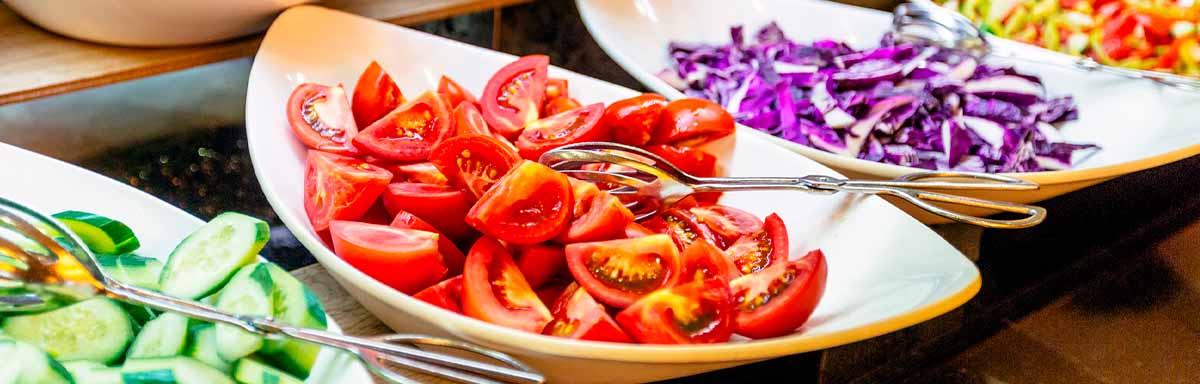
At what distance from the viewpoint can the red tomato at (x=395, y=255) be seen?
0.81 m

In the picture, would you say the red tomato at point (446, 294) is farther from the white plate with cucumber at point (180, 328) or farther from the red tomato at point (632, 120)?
the red tomato at point (632, 120)

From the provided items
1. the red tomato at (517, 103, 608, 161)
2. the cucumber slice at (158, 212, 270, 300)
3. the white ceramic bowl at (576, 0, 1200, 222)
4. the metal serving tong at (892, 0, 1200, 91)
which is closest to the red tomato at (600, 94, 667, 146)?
the red tomato at (517, 103, 608, 161)

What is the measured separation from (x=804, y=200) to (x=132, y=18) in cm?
80

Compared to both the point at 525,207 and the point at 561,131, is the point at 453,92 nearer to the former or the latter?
the point at 561,131

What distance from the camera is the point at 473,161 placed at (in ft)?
3.01

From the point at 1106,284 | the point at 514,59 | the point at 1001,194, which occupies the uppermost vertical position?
the point at 514,59

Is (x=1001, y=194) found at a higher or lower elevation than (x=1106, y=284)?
higher

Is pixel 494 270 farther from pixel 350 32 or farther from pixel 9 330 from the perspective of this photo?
pixel 350 32

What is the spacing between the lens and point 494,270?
83cm

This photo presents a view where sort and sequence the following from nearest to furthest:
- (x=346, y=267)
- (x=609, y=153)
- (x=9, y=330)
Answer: (x=9, y=330) → (x=346, y=267) → (x=609, y=153)

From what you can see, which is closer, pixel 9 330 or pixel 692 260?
pixel 9 330

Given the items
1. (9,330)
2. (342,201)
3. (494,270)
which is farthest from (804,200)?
(9,330)

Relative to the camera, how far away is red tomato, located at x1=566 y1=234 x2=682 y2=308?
818 mm

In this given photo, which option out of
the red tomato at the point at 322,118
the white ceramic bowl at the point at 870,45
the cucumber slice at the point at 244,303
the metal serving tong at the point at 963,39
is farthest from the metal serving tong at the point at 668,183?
the metal serving tong at the point at 963,39
